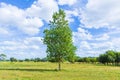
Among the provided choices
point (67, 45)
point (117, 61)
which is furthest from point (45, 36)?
point (117, 61)

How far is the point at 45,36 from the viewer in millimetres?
70188

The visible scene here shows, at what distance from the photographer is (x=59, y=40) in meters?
69.3

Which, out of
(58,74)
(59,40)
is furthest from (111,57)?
(58,74)

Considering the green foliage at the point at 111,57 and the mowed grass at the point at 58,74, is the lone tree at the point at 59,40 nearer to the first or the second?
the mowed grass at the point at 58,74

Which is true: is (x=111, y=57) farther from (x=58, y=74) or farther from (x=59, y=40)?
(x=58, y=74)

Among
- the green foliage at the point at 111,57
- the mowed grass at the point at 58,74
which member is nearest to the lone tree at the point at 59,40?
the mowed grass at the point at 58,74

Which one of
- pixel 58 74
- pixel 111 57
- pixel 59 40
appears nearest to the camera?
pixel 58 74

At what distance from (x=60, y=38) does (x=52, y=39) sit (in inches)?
84.2

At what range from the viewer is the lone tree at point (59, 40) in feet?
225

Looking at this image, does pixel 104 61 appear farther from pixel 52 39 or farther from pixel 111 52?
pixel 52 39

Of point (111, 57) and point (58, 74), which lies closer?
point (58, 74)

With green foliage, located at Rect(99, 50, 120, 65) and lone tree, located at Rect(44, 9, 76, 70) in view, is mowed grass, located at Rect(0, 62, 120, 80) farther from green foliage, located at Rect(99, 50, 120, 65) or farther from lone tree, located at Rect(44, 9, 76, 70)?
green foliage, located at Rect(99, 50, 120, 65)

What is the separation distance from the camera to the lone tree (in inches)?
2703

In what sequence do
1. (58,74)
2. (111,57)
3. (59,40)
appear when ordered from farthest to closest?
(111,57) < (59,40) < (58,74)
